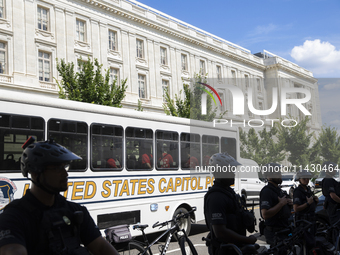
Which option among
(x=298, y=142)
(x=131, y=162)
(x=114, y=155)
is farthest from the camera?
(x=298, y=142)

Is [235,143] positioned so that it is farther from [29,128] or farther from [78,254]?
[78,254]

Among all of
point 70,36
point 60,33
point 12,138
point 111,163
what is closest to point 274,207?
point 111,163

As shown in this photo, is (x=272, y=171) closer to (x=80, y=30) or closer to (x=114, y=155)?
(x=114, y=155)

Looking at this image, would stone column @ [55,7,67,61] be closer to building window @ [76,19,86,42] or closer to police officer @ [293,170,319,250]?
building window @ [76,19,86,42]

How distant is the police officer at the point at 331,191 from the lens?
6.70m

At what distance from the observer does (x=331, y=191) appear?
22.1 ft

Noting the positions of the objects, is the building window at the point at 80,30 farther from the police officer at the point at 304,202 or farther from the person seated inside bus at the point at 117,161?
the police officer at the point at 304,202

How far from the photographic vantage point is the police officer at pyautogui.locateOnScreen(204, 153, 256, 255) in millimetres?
3369

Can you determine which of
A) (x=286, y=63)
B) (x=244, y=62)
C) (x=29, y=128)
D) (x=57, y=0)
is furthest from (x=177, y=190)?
(x=286, y=63)

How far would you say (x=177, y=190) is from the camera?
9625mm

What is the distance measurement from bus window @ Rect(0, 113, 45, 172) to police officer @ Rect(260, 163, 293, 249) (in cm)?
448

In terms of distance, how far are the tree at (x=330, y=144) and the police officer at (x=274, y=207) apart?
22.8ft

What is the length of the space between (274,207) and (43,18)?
2642 centimetres

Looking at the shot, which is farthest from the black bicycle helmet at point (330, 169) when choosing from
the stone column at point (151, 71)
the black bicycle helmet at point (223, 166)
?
the stone column at point (151, 71)
